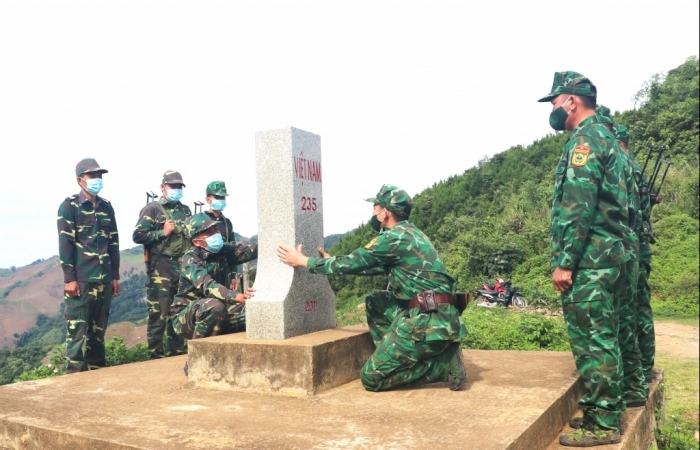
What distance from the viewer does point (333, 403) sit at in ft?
12.6

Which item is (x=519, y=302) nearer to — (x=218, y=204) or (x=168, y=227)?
(x=218, y=204)

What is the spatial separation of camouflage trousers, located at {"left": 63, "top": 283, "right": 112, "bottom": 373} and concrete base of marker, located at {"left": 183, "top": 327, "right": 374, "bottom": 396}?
2.02m

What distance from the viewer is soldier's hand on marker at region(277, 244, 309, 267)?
4.48 m

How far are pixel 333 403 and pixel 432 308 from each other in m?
0.92

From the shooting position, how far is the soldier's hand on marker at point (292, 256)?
4.48 m

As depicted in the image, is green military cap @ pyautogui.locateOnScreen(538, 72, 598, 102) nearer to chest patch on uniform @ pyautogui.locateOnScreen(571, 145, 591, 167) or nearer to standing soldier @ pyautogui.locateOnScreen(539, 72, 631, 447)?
standing soldier @ pyautogui.locateOnScreen(539, 72, 631, 447)

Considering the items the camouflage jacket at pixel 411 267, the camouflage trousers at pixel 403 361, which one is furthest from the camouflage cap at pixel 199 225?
the camouflage trousers at pixel 403 361

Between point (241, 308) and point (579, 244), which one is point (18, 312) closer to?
point (241, 308)

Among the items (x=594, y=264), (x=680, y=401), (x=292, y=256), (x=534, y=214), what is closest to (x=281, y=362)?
(x=292, y=256)

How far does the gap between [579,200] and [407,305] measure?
1.45m

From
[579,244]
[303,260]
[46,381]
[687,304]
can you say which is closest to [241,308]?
[303,260]

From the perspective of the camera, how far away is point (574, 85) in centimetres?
367

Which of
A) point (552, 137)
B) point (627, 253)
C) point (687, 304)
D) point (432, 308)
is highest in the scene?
point (552, 137)

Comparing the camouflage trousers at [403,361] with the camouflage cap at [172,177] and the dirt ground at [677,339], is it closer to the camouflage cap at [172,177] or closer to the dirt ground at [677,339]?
the camouflage cap at [172,177]
